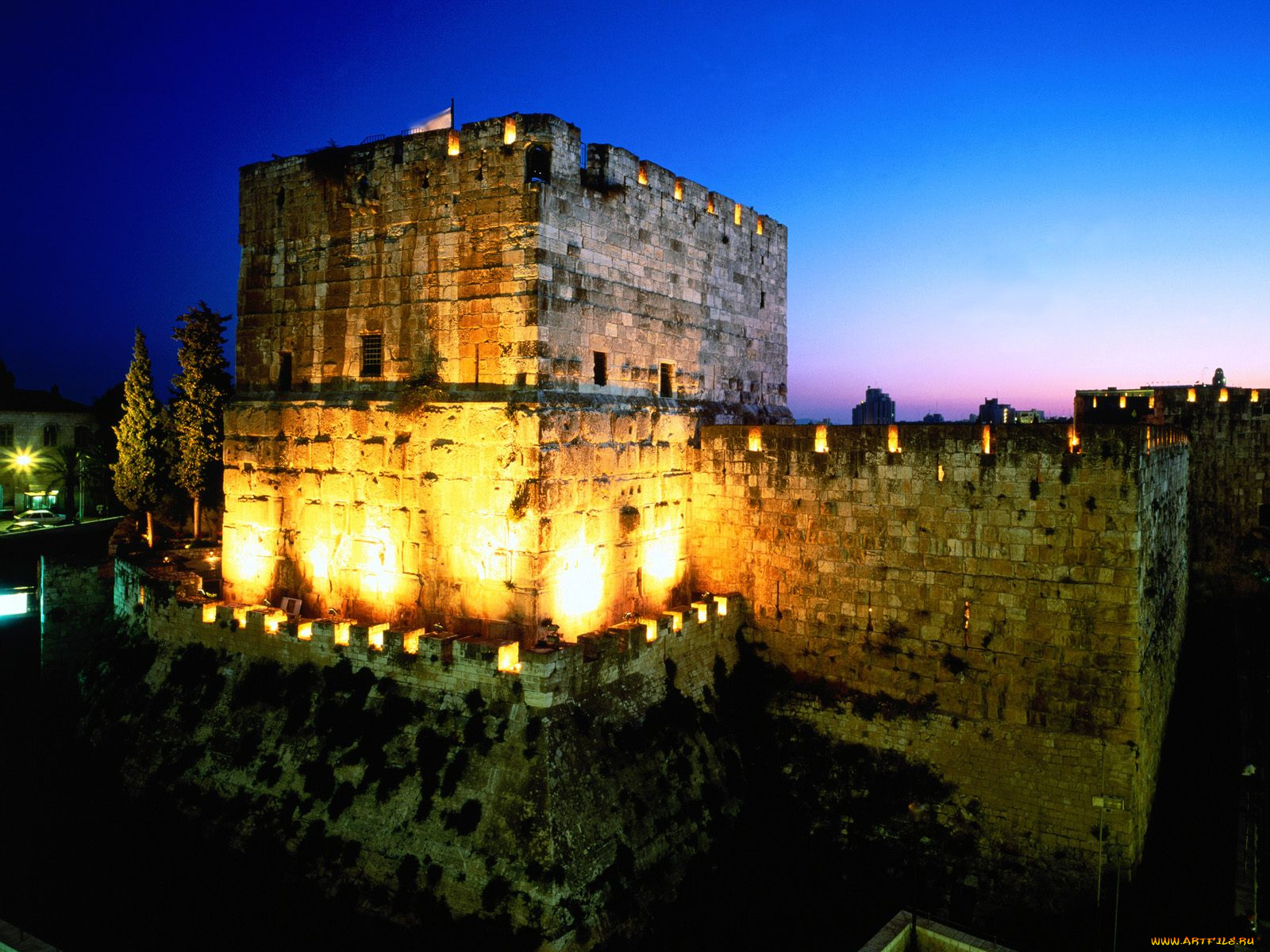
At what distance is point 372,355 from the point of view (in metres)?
15.5

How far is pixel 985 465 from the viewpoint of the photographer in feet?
43.5

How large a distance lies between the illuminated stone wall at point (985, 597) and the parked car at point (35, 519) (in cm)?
3317

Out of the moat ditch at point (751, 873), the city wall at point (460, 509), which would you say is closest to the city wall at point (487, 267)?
the city wall at point (460, 509)

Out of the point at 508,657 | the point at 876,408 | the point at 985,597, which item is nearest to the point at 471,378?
the point at 508,657

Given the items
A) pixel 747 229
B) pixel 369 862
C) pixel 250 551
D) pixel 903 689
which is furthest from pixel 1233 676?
pixel 250 551

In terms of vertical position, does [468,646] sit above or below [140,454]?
below

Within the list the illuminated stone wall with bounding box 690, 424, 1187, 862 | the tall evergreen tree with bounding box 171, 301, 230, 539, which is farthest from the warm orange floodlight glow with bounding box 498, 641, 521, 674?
the tall evergreen tree with bounding box 171, 301, 230, 539

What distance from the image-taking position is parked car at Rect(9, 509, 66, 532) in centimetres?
3434

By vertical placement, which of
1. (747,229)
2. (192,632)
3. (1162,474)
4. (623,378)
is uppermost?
(747,229)

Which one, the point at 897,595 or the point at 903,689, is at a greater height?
the point at 897,595

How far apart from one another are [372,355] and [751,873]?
11.4m

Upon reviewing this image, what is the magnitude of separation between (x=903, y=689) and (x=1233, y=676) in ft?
31.6

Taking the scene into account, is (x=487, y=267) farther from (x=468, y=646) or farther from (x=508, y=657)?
(x=508, y=657)

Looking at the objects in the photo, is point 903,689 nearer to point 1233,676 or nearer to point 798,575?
point 798,575
